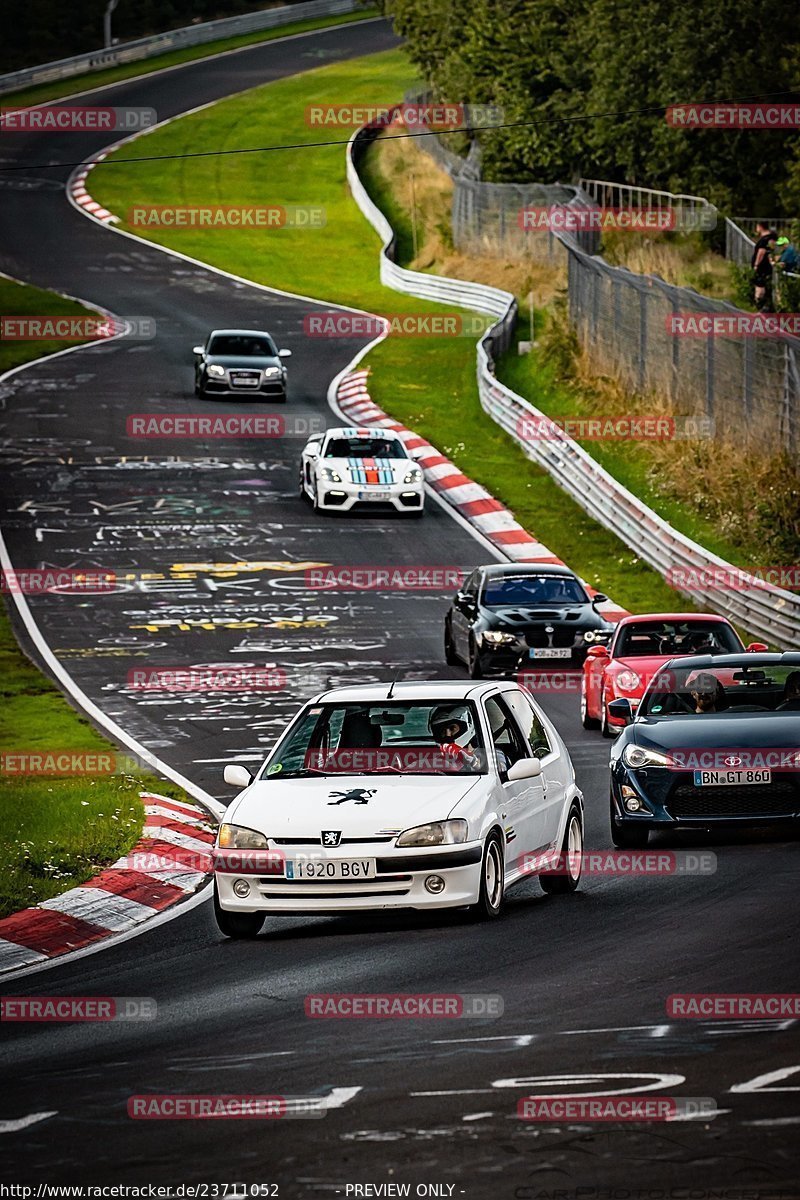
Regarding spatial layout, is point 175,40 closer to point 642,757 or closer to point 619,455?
point 619,455

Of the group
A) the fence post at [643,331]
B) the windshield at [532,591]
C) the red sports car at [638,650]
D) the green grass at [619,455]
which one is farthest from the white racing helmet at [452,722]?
the fence post at [643,331]

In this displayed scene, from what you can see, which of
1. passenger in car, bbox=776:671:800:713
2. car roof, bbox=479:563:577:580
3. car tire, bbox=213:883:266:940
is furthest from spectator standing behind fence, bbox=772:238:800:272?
car tire, bbox=213:883:266:940

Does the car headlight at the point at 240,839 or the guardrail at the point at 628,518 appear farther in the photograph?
the guardrail at the point at 628,518

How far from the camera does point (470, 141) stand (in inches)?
2852

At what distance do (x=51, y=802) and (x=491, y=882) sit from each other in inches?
239

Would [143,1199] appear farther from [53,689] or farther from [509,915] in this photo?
[53,689]

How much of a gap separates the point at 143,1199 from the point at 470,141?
6821cm

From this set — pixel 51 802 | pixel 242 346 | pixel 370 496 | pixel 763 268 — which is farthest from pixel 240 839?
pixel 242 346

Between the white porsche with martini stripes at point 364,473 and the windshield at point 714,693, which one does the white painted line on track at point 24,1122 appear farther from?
the white porsche with martini stripes at point 364,473

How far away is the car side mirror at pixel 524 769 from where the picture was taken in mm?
12164

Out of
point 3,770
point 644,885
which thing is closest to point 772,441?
point 3,770

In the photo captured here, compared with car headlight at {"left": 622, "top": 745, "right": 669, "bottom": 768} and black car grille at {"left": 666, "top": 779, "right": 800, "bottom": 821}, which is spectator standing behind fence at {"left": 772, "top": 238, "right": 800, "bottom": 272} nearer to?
car headlight at {"left": 622, "top": 745, "right": 669, "bottom": 768}

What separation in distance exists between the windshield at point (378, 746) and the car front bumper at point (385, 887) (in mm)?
890

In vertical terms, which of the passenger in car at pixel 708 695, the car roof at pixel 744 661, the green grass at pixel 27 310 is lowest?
the green grass at pixel 27 310
